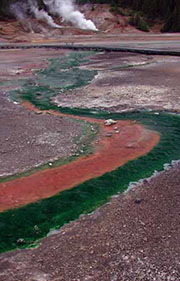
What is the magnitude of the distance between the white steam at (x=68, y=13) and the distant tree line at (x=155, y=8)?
13.4 ft

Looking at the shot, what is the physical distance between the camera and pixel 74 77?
33000 millimetres

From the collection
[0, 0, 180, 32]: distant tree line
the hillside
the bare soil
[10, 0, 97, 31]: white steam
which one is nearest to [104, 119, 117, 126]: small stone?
the bare soil

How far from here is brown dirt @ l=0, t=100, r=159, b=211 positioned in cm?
1255

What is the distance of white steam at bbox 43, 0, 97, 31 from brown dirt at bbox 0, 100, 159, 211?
76.4 m

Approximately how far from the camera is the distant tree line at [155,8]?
258 feet

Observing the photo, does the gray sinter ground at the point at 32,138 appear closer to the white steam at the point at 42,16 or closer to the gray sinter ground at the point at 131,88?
the gray sinter ground at the point at 131,88

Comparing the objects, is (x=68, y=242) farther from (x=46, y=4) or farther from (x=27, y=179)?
(x=46, y=4)

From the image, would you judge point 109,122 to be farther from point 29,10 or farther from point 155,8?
point 29,10

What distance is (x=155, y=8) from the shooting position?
89688 mm

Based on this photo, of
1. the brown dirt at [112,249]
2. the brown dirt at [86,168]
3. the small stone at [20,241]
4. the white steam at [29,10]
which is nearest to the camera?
the brown dirt at [112,249]

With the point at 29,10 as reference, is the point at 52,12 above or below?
below

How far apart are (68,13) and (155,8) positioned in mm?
23504

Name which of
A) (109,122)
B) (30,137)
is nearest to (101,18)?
(109,122)

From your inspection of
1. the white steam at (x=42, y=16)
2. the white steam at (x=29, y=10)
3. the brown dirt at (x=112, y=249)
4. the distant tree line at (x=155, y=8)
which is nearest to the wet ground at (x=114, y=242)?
the brown dirt at (x=112, y=249)
